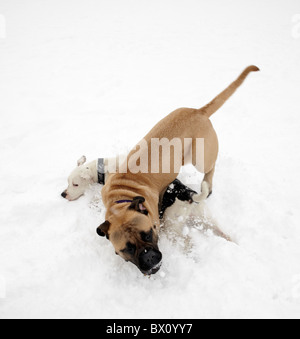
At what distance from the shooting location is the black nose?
2.27 metres

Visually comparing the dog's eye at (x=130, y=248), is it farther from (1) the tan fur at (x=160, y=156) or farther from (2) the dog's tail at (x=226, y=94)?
(2) the dog's tail at (x=226, y=94)

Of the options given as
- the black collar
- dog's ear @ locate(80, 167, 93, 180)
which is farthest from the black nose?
dog's ear @ locate(80, 167, 93, 180)

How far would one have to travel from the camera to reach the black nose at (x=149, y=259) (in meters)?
2.27

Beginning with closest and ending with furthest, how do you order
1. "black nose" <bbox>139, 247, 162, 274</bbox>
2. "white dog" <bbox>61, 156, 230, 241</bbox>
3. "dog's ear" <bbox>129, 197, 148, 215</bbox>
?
"black nose" <bbox>139, 247, 162, 274</bbox> → "dog's ear" <bbox>129, 197, 148, 215</bbox> → "white dog" <bbox>61, 156, 230, 241</bbox>

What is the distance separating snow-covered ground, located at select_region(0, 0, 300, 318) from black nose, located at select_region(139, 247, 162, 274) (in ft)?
1.74

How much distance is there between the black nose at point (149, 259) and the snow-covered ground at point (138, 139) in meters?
0.53

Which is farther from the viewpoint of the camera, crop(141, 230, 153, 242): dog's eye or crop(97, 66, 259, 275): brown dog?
crop(97, 66, 259, 275): brown dog

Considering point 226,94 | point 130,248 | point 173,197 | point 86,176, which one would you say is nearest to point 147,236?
point 130,248

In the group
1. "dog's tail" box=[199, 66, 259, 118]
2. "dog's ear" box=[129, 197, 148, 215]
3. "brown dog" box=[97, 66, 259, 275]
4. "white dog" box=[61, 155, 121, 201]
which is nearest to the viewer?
"dog's ear" box=[129, 197, 148, 215]

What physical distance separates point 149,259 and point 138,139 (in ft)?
9.91

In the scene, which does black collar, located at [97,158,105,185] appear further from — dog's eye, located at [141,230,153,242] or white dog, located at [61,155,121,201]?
dog's eye, located at [141,230,153,242]

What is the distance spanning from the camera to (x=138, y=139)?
4.86 m

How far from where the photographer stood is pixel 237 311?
2432 mm

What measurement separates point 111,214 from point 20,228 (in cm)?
162
